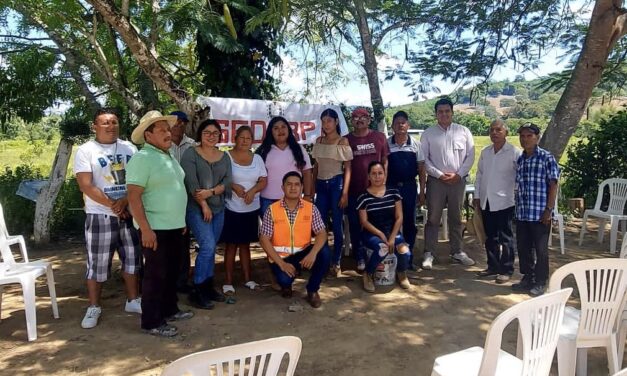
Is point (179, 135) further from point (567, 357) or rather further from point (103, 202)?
point (567, 357)

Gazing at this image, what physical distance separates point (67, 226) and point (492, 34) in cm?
678

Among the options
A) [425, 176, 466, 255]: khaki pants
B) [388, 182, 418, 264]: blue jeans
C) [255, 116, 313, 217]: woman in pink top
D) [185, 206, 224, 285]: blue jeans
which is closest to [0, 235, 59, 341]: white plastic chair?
[185, 206, 224, 285]: blue jeans

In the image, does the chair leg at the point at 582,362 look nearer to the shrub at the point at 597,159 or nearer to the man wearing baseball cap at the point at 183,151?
the man wearing baseball cap at the point at 183,151

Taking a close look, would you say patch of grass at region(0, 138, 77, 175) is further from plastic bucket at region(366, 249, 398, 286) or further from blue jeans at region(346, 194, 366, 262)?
plastic bucket at region(366, 249, 398, 286)

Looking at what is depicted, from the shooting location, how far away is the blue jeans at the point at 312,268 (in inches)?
149

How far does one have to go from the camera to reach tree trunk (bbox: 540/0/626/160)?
489 cm

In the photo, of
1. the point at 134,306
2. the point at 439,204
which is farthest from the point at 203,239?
the point at 439,204

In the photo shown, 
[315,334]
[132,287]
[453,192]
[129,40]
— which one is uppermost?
[129,40]

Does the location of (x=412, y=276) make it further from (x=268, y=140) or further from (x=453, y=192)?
(x=268, y=140)

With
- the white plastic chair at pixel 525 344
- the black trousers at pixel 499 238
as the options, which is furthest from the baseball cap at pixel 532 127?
the white plastic chair at pixel 525 344

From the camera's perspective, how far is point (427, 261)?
4770 millimetres

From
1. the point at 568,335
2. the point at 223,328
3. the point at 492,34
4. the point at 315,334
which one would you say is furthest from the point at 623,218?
the point at 223,328

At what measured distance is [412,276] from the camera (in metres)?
4.54

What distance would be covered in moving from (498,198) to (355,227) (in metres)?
1.38
